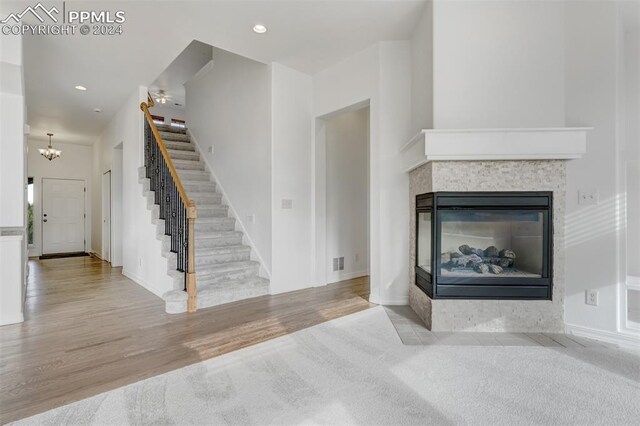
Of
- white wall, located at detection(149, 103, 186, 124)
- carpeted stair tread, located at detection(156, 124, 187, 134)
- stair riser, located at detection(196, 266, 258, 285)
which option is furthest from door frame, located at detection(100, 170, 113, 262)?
stair riser, located at detection(196, 266, 258, 285)

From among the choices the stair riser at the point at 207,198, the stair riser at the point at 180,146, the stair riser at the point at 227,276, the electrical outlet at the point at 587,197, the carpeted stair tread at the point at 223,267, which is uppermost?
the stair riser at the point at 180,146

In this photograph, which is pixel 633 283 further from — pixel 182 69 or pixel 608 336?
pixel 182 69

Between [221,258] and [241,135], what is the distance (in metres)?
1.86

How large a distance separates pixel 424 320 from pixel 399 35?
3.09 meters

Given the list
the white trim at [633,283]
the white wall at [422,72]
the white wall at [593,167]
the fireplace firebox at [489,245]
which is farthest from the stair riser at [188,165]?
the white trim at [633,283]

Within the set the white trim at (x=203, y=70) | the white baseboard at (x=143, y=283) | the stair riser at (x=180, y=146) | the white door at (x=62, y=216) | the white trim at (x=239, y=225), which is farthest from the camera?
the white door at (x=62, y=216)

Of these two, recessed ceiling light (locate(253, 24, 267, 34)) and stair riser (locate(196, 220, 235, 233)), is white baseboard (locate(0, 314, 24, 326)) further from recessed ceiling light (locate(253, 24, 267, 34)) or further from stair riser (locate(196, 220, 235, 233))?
recessed ceiling light (locate(253, 24, 267, 34))

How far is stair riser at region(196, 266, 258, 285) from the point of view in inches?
152

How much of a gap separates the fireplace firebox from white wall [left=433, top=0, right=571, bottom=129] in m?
0.71

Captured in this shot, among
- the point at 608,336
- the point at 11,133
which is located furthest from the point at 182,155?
the point at 608,336

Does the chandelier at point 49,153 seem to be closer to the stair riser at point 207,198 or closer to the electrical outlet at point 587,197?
the stair riser at point 207,198

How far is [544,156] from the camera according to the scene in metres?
2.76

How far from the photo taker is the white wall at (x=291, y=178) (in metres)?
4.23
